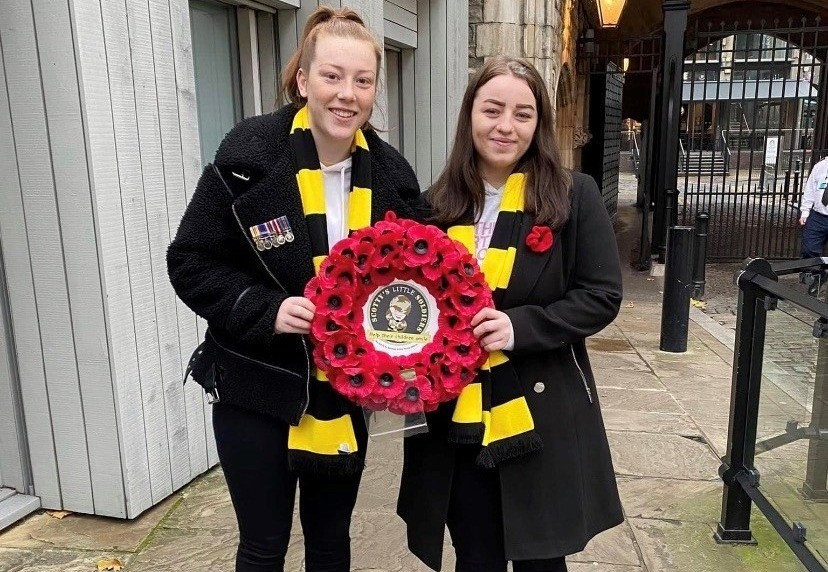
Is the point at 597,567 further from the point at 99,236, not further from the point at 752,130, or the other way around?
the point at 752,130

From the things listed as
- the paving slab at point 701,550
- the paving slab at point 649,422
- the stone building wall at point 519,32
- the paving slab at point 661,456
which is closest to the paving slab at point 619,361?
the paving slab at point 649,422

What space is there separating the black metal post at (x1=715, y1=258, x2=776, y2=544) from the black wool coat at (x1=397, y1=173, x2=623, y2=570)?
129 cm

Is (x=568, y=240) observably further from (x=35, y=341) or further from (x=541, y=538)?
(x=35, y=341)

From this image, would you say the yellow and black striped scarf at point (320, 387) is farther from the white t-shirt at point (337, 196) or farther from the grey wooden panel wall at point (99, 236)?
the grey wooden panel wall at point (99, 236)

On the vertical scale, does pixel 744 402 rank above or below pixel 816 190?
below

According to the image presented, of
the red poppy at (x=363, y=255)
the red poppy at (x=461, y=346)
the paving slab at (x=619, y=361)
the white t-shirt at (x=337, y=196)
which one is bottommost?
the paving slab at (x=619, y=361)

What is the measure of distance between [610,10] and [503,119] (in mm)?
8752

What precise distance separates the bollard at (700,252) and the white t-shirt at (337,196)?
6.44m

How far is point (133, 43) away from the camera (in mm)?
2928

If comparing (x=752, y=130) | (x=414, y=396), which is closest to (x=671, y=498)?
(x=414, y=396)

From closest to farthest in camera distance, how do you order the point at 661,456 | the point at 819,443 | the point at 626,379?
the point at 819,443 < the point at 661,456 < the point at 626,379

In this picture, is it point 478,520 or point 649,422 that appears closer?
point 478,520

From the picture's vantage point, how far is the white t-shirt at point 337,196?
1919 mm

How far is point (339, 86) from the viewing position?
6.02ft
